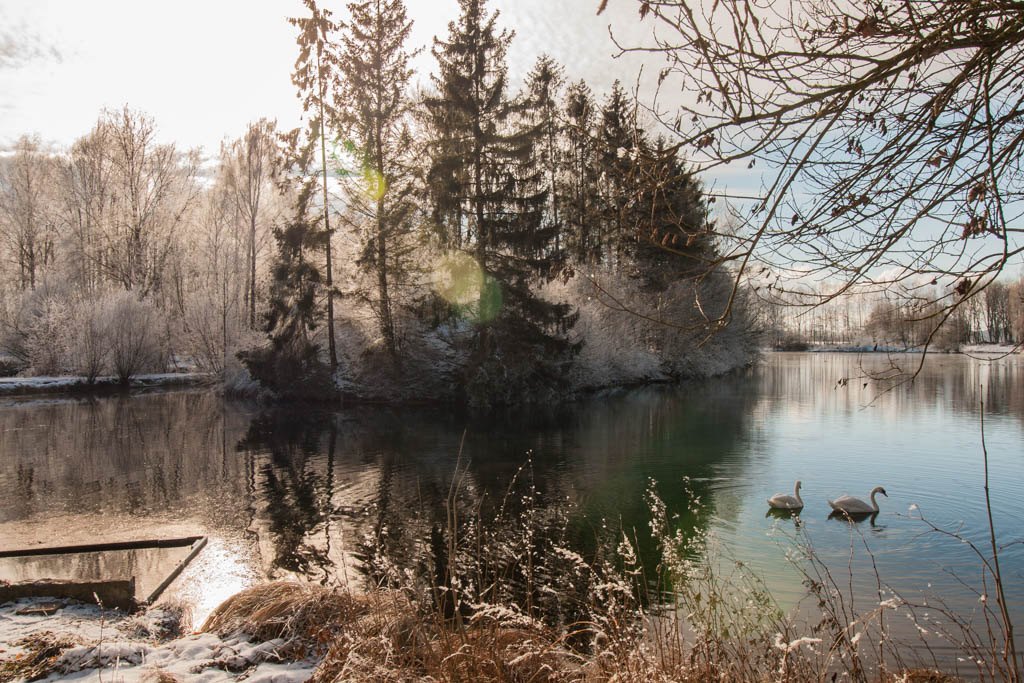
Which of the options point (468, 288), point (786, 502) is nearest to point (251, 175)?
point (468, 288)

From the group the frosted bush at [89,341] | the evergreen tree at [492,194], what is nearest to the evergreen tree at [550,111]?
the evergreen tree at [492,194]

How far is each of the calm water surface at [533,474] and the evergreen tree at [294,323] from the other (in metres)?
3.47

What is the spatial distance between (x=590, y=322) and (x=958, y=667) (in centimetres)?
2457

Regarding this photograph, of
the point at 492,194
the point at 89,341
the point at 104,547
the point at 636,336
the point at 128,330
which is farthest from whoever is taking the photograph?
the point at 636,336

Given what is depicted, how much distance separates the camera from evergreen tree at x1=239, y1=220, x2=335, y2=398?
26708 mm

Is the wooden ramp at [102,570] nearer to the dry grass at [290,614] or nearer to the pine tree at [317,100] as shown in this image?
the dry grass at [290,614]

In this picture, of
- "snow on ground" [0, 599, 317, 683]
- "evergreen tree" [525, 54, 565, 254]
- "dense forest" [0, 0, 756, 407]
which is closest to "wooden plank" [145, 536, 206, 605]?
"snow on ground" [0, 599, 317, 683]

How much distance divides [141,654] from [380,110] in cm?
2405

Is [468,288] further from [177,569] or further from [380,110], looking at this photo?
[177,569]

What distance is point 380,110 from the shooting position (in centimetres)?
2597

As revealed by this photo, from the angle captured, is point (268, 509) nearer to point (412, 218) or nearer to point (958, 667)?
point (958, 667)

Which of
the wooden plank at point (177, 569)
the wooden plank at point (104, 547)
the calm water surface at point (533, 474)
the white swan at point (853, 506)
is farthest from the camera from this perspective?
the white swan at point (853, 506)

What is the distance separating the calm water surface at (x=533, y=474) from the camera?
27.8 feet

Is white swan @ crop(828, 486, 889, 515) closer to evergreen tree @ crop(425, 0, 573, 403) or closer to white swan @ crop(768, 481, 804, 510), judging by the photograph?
white swan @ crop(768, 481, 804, 510)
